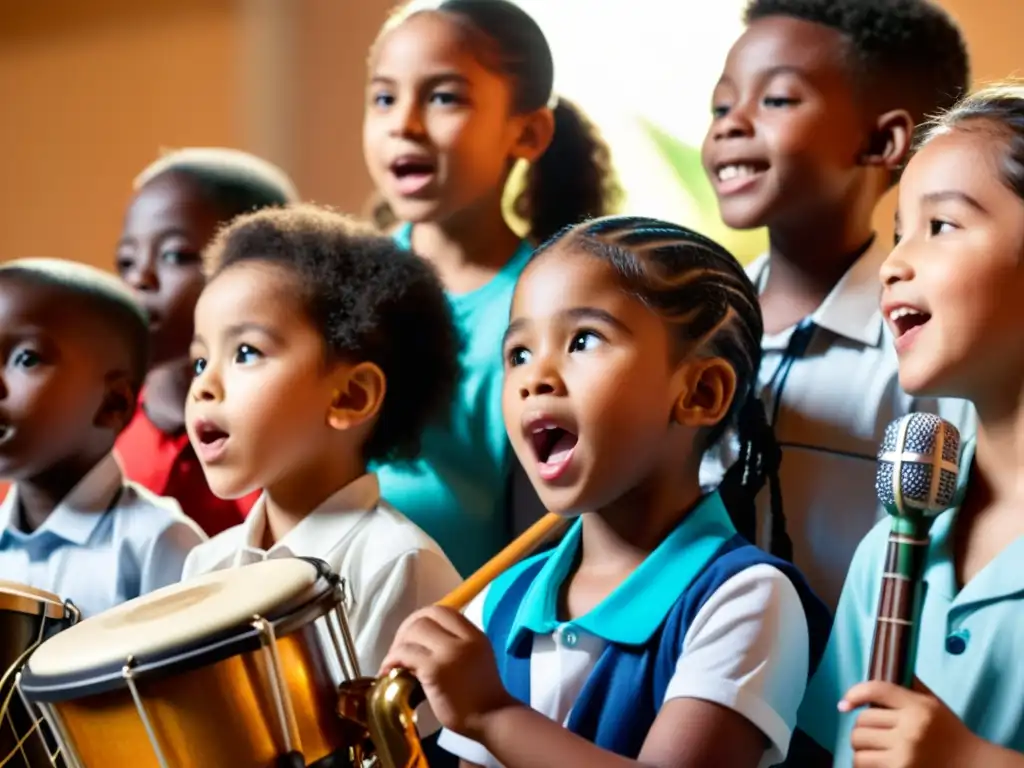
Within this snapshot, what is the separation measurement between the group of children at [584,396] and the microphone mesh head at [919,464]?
0.06 meters

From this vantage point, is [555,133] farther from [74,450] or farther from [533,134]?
[74,450]

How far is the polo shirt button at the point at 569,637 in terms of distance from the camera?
2.27 feet

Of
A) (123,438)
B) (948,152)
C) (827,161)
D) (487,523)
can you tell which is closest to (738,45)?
(827,161)

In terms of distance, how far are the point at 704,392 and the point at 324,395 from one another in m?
0.25

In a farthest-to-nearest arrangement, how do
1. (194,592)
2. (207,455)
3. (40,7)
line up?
(40,7) → (207,455) → (194,592)

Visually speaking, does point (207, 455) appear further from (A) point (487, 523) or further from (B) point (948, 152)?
(B) point (948, 152)

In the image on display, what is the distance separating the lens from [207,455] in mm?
850

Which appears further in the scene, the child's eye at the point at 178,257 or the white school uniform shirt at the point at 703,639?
the child's eye at the point at 178,257

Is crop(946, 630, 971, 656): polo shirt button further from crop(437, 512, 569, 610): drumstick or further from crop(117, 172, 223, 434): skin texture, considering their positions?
crop(117, 172, 223, 434): skin texture

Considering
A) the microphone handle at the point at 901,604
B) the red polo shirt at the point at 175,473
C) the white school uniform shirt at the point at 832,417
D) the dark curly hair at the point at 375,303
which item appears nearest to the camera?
the microphone handle at the point at 901,604

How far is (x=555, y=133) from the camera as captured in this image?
975 millimetres

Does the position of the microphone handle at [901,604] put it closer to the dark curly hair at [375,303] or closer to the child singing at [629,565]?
the child singing at [629,565]

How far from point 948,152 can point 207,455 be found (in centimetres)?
44

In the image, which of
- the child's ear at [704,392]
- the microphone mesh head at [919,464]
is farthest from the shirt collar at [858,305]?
the microphone mesh head at [919,464]
